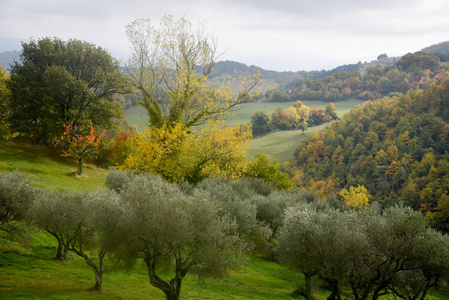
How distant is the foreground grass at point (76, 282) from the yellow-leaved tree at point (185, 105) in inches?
440

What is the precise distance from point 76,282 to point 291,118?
161 m

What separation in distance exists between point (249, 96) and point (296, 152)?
371 ft

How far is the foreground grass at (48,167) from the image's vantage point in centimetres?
3453

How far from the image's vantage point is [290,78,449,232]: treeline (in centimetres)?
9812

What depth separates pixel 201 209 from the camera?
52.6 feet

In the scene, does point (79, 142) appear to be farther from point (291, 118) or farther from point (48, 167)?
point (291, 118)

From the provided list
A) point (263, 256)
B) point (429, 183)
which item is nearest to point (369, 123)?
point (429, 183)

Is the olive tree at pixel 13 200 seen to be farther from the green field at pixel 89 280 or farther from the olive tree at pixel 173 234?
the olive tree at pixel 173 234

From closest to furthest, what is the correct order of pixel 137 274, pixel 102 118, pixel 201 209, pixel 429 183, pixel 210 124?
1. pixel 201 209
2. pixel 137 274
3. pixel 210 124
4. pixel 102 118
5. pixel 429 183

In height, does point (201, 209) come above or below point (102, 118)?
below

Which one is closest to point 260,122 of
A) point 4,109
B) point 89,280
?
point 4,109

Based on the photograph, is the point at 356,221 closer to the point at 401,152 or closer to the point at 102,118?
the point at 102,118

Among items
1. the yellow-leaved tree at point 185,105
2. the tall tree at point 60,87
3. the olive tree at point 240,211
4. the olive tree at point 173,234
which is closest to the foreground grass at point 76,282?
the olive tree at point 173,234

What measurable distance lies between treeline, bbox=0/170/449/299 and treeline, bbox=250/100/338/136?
138 meters
